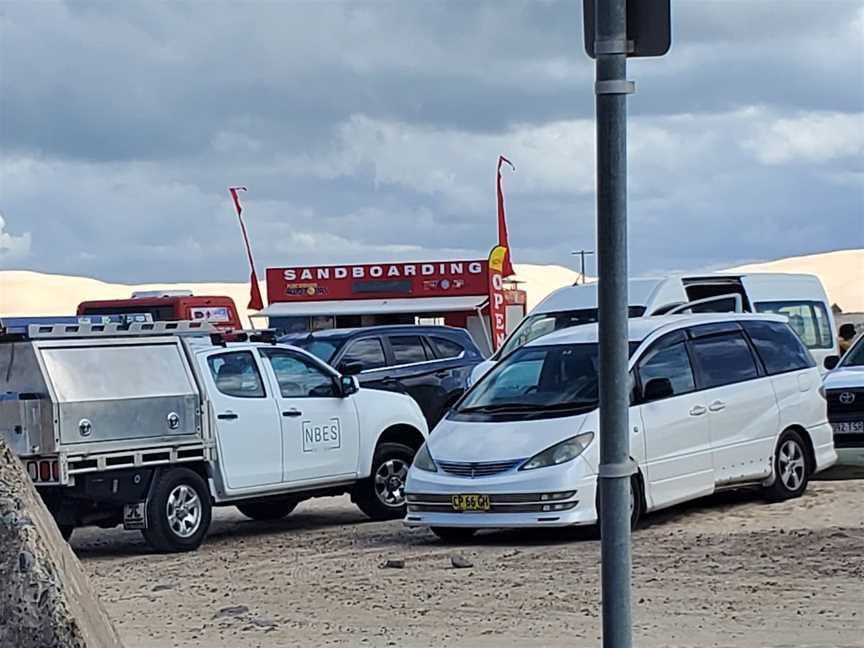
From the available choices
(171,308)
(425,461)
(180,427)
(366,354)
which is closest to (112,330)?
(180,427)

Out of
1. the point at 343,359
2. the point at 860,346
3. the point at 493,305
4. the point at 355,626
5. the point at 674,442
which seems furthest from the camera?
the point at 493,305

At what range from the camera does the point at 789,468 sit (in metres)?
14.8

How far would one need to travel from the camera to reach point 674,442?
534 inches

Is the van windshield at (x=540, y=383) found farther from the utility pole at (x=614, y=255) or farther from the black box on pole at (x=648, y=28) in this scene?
the black box on pole at (x=648, y=28)

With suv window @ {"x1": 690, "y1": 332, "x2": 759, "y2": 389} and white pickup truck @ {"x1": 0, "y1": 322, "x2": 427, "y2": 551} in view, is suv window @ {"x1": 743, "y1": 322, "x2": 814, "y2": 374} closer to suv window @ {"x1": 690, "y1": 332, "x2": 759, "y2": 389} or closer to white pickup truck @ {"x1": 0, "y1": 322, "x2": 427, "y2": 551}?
suv window @ {"x1": 690, "y1": 332, "x2": 759, "y2": 389}

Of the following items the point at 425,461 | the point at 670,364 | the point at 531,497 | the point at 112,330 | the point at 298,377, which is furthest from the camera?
the point at 298,377

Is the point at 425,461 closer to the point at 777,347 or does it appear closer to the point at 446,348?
the point at 777,347

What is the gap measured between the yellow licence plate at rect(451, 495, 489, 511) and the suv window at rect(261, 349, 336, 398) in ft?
8.50

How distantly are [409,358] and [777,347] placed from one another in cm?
724

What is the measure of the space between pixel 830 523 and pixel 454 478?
3308 mm

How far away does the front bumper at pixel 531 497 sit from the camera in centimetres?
1253

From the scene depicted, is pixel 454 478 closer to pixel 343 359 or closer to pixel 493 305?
pixel 343 359

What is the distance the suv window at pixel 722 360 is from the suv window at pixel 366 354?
7106 millimetres

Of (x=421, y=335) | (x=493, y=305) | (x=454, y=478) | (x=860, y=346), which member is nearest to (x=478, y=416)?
(x=454, y=478)
